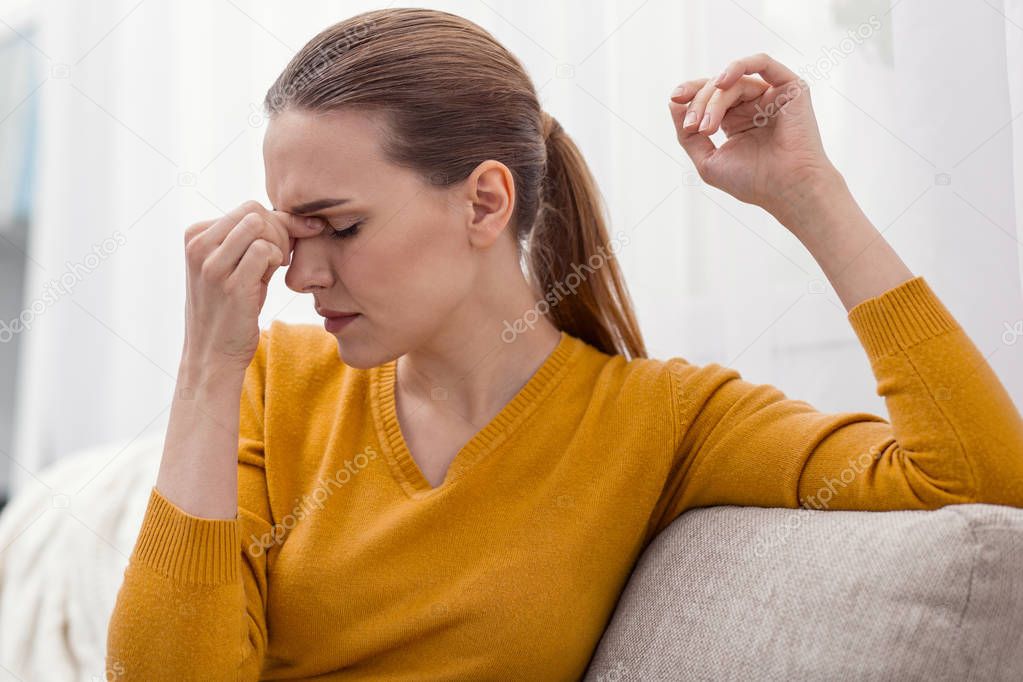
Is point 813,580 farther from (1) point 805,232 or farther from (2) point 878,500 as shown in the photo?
(1) point 805,232

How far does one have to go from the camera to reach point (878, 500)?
1001 millimetres

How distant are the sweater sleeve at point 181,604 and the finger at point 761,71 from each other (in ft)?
2.34

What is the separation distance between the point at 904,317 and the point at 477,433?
490mm

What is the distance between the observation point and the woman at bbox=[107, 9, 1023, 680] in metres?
1.02

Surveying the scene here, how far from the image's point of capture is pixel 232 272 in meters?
1.05

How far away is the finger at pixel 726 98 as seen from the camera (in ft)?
3.58

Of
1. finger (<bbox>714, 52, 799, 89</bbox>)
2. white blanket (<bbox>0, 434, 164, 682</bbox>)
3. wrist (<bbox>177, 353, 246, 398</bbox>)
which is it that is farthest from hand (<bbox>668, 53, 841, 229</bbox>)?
white blanket (<bbox>0, 434, 164, 682</bbox>)

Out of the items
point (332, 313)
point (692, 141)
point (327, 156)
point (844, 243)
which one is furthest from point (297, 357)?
point (844, 243)

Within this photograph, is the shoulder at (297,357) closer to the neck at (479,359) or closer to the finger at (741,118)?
the neck at (479,359)

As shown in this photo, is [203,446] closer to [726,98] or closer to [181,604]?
[181,604]

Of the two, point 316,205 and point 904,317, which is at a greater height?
point 316,205

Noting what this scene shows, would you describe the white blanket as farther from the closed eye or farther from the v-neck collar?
the closed eye

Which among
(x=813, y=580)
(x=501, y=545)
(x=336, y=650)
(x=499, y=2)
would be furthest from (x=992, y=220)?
(x=499, y=2)

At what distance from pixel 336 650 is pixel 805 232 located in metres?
0.69
